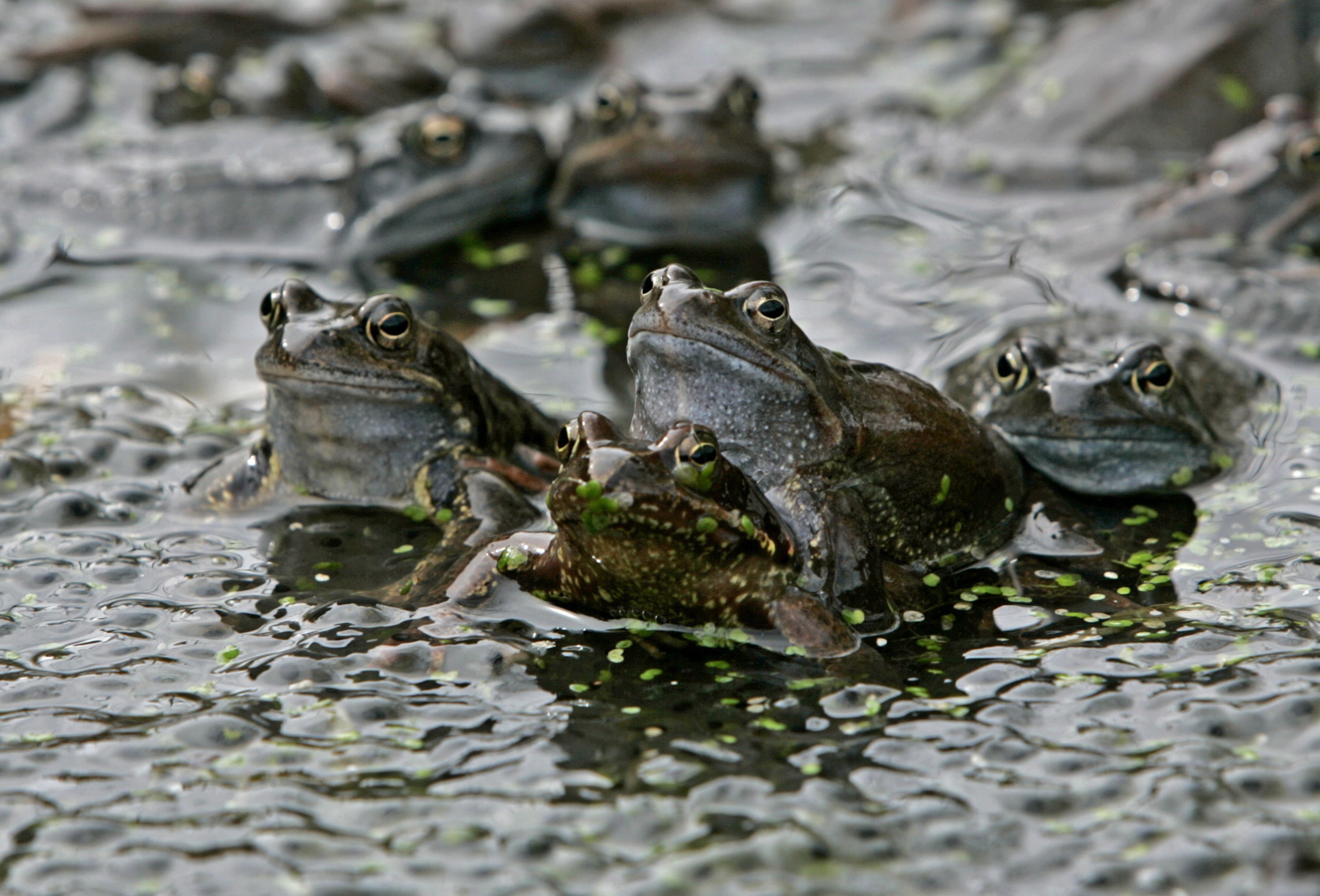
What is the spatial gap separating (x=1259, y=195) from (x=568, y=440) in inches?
231

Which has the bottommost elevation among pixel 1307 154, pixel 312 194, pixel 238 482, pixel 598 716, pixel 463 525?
pixel 598 716

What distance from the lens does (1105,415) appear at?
587cm

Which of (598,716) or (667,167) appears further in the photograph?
(667,167)

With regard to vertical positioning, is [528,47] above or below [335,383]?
above

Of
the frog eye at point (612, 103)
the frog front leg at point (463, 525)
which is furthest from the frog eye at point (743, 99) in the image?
the frog front leg at point (463, 525)

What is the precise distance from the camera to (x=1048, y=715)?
454 cm

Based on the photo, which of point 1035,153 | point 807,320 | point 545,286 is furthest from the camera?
point 1035,153

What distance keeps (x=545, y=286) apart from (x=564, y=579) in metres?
4.02

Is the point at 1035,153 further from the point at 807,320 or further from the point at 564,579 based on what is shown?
the point at 564,579

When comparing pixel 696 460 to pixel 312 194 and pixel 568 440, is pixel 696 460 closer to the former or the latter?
pixel 568 440

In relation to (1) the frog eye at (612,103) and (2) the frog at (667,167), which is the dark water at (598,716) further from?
(1) the frog eye at (612,103)

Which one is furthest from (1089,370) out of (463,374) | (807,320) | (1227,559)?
(463,374)

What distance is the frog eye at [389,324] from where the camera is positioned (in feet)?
18.6

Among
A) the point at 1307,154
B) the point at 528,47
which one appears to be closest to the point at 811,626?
the point at 1307,154
